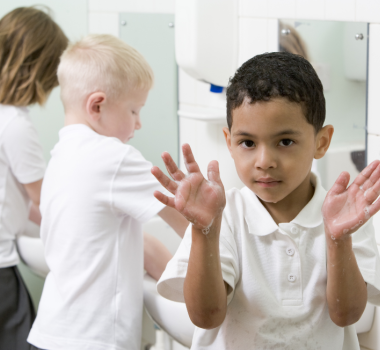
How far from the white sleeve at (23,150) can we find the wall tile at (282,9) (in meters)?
0.78

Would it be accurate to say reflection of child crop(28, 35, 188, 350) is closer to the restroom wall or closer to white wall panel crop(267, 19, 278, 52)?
white wall panel crop(267, 19, 278, 52)

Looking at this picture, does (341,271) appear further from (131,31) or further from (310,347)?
(131,31)

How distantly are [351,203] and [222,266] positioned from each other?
20 cm

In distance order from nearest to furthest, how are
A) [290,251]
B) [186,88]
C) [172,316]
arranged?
1. [290,251]
2. [172,316]
3. [186,88]

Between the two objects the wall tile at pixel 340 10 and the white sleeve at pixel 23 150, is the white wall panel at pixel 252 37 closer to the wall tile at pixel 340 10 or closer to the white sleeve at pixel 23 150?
the wall tile at pixel 340 10

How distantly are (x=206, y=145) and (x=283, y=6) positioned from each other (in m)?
0.54

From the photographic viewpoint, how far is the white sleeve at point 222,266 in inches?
29.4

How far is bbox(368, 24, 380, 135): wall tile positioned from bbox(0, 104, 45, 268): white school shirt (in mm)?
968

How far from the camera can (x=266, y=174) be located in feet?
2.36

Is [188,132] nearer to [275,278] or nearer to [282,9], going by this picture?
[282,9]

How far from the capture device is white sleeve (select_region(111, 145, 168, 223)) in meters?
1.08

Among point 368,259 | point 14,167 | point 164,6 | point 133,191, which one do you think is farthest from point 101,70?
point 164,6

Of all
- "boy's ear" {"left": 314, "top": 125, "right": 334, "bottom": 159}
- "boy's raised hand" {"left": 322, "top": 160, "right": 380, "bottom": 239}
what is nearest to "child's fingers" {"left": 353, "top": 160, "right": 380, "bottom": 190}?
"boy's raised hand" {"left": 322, "top": 160, "right": 380, "bottom": 239}

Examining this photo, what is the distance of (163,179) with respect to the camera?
0.65m
